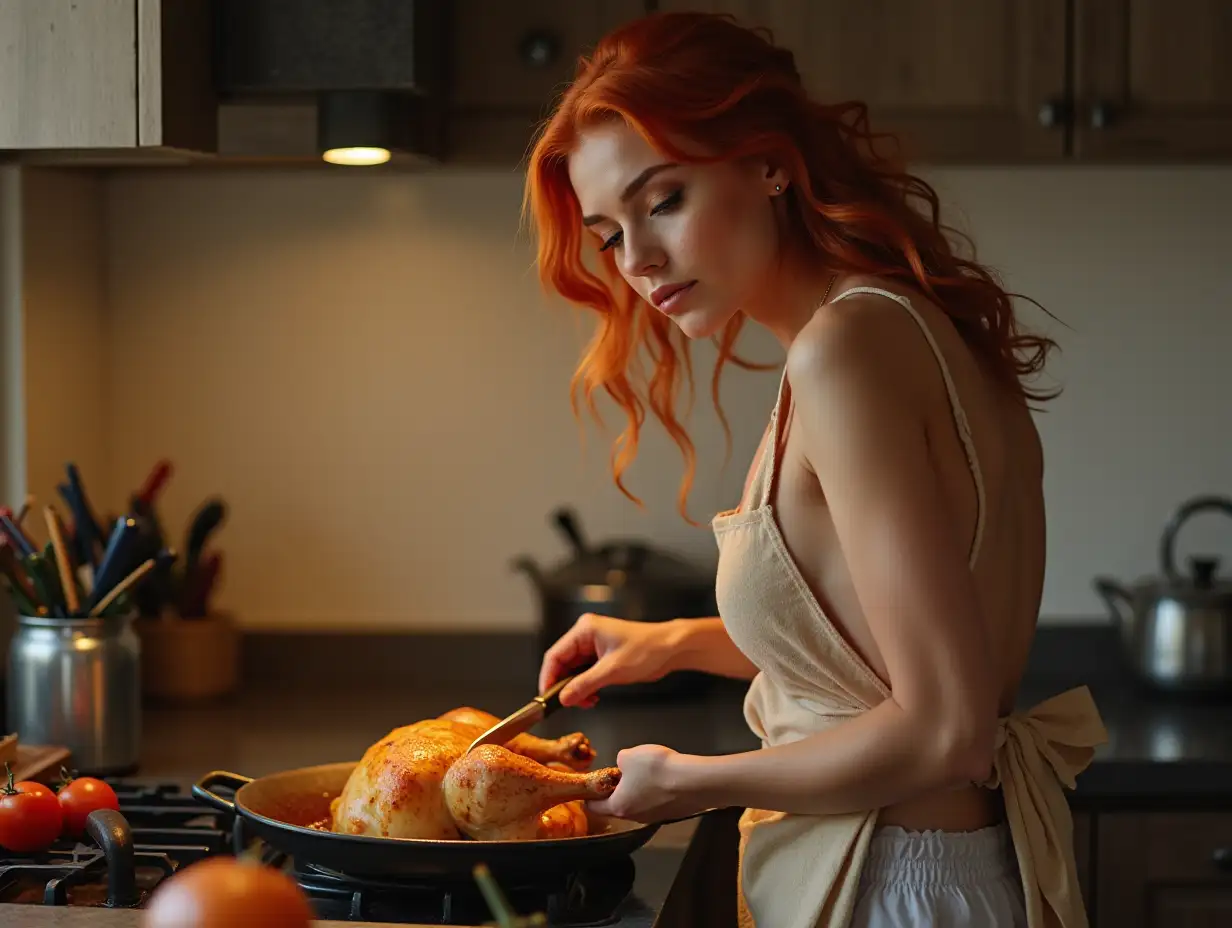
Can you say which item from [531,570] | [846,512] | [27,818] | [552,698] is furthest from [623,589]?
[846,512]

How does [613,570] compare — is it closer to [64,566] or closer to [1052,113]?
[64,566]

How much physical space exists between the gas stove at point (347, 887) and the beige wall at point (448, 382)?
1004 millimetres

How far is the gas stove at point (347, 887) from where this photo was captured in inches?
54.9

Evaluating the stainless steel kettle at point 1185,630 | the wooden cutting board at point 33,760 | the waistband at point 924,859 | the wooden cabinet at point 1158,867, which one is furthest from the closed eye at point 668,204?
the stainless steel kettle at point 1185,630

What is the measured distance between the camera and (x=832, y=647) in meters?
1.35

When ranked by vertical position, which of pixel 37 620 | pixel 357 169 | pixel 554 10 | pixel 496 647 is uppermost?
pixel 554 10

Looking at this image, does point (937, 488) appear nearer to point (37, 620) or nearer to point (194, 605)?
point (37, 620)

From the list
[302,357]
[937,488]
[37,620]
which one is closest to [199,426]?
[302,357]

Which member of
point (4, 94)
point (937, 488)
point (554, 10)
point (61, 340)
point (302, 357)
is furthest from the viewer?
point (302, 357)

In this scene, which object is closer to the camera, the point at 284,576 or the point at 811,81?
the point at 811,81

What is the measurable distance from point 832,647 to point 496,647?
49.7 inches

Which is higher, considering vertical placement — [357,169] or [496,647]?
[357,169]

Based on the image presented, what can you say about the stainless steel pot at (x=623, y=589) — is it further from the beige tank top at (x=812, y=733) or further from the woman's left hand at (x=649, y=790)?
the woman's left hand at (x=649, y=790)

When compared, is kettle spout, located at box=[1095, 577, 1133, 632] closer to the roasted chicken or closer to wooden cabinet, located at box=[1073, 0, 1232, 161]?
wooden cabinet, located at box=[1073, 0, 1232, 161]
